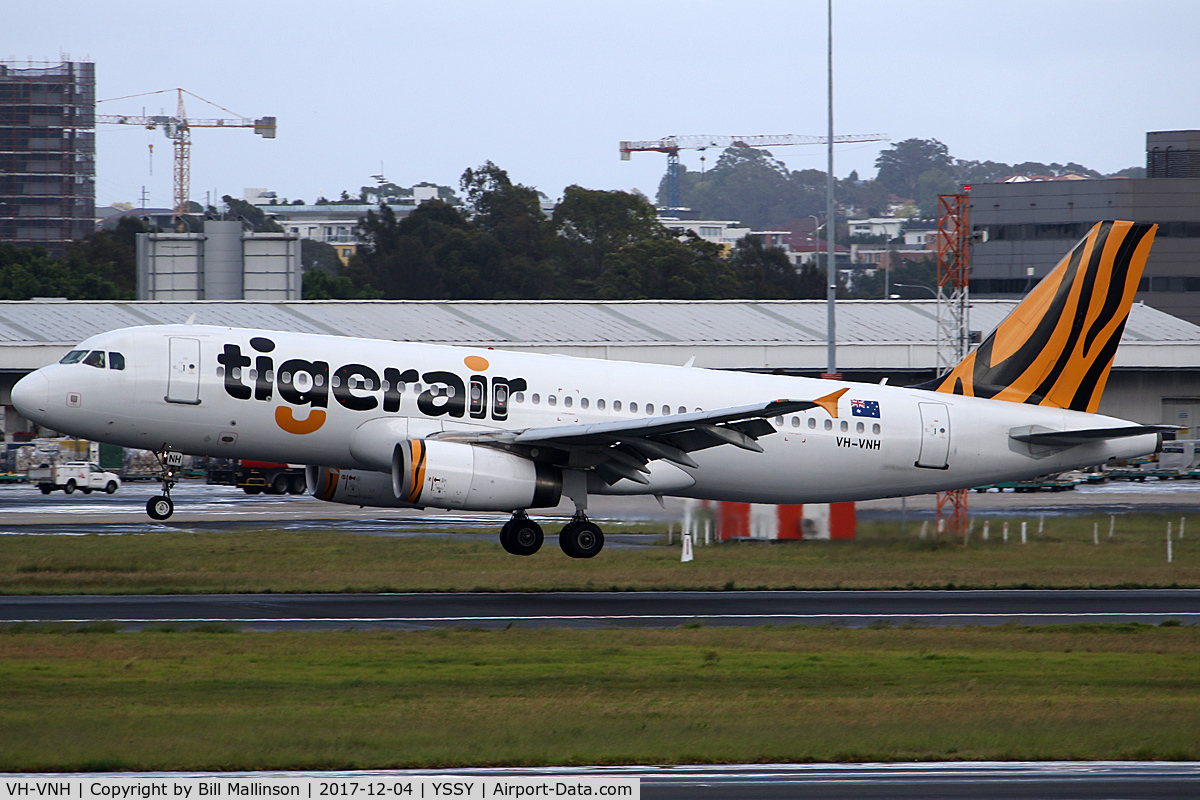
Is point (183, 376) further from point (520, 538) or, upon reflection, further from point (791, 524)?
point (791, 524)

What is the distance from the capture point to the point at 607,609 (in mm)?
28891

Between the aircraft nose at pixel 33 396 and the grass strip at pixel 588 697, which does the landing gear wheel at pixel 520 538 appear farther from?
the aircraft nose at pixel 33 396

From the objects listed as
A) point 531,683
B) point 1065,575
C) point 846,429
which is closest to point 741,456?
point 846,429

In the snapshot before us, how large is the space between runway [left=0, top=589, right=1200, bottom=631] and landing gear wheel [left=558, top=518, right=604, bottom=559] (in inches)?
40.7

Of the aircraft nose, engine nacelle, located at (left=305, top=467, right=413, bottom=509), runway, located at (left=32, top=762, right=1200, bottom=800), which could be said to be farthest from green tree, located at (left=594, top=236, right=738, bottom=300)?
runway, located at (left=32, top=762, right=1200, bottom=800)

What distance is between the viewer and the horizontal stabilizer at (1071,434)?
32219mm

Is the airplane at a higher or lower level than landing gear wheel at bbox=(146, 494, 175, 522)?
higher

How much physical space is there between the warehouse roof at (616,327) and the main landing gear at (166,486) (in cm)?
4004

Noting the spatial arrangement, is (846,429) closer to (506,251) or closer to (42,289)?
(42,289)

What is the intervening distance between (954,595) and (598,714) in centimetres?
1645

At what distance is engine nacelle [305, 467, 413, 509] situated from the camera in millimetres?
31453

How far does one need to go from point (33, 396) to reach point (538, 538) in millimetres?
11333

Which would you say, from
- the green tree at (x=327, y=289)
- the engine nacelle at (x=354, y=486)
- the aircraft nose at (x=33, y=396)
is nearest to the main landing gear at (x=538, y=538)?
the engine nacelle at (x=354, y=486)

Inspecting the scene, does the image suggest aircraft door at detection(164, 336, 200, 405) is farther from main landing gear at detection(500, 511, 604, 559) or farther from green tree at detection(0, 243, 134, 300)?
green tree at detection(0, 243, 134, 300)
